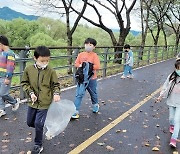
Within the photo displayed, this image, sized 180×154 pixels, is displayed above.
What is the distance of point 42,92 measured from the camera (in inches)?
160

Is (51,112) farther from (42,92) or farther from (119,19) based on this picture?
(119,19)

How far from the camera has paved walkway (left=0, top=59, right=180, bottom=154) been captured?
4488 millimetres

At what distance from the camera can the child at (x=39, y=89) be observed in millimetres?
4016

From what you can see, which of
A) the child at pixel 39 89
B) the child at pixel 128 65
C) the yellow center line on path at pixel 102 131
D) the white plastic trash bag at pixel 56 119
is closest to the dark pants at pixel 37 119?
the child at pixel 39 89

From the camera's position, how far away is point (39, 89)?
4.07 meters

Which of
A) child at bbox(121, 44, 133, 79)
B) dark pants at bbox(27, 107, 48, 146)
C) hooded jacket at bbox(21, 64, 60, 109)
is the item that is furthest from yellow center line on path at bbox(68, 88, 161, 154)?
child at bbox(121, 44, 133, 79)

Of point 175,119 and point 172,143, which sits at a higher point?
point 175,119

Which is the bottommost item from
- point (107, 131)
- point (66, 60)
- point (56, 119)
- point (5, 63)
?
point (107, 131)

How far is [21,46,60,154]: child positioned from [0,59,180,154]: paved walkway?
51 cm

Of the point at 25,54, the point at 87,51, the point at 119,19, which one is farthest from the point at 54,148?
A: the point at 119,19

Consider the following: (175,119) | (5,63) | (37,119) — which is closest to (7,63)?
(5,63)

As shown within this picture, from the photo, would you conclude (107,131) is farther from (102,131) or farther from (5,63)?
(5,63)

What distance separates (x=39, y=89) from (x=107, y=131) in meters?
1.78

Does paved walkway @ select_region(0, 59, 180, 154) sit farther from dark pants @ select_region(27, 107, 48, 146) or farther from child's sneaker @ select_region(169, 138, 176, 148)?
dark pants @ select_region(27, 107, 48, 146)
